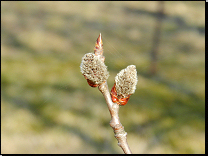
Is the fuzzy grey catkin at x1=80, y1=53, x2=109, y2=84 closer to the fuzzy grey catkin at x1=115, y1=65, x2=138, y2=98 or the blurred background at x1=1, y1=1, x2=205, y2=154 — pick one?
the fuzzy grey catkin at x1=115, y1=65, x2=138, y2=98

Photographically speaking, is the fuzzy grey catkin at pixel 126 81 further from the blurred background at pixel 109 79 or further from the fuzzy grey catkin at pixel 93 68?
the blurred background at pixel 109 79

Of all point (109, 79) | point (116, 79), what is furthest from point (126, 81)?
point (109, 79)

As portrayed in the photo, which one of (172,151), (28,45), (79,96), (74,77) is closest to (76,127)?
(79,96)

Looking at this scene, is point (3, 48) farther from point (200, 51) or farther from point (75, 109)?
point (200, 51)

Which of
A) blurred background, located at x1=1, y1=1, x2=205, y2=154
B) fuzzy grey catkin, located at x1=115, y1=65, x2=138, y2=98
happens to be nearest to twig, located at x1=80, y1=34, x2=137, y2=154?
fuzzy grey catkin, located at x1=115, y1=65, x2=138, y2=98

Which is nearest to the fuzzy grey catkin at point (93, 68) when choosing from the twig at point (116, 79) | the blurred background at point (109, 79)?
the twig at point (116, 79)

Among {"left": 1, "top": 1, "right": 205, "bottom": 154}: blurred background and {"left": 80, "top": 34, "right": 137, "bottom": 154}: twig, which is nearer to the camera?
{"left": 80, "top": 34, "right": 137, "bottom": 154}: twig
